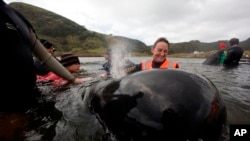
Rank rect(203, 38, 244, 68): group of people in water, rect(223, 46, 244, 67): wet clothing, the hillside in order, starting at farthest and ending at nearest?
the hillside → rect(203, 38, 244, 68): group of people in water → rect(223, 46, 244, 67): wet clothing

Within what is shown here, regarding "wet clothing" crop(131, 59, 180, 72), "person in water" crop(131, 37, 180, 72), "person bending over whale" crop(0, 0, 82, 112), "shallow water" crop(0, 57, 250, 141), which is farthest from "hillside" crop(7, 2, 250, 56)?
"person bending over whale" crop(0, 0, 82, 112)

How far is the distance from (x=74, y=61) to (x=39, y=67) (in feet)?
5.48

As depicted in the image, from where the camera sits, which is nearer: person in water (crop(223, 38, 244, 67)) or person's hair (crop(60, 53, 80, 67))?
person's hair (crop(60, 53, 80, 67))

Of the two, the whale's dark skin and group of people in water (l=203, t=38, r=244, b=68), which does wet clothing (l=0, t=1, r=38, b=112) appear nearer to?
the whale's dark skin

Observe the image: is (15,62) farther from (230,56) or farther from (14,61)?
(230,56)

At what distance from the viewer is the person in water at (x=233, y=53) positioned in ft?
44.7

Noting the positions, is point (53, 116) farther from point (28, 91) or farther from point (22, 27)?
point (22, 27)

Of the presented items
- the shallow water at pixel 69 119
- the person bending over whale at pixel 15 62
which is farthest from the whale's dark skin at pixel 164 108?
the person bending over whale at pixel 15 62

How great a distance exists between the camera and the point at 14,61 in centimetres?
214

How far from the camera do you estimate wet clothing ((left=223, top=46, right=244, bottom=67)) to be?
1361 centimetres

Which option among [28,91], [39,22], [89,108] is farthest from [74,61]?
[39,22]

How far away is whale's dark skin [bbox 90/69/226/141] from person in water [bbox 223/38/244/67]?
Answer: 13.6m

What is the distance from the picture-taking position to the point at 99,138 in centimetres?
224

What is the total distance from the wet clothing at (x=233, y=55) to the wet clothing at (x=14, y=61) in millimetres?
14555
